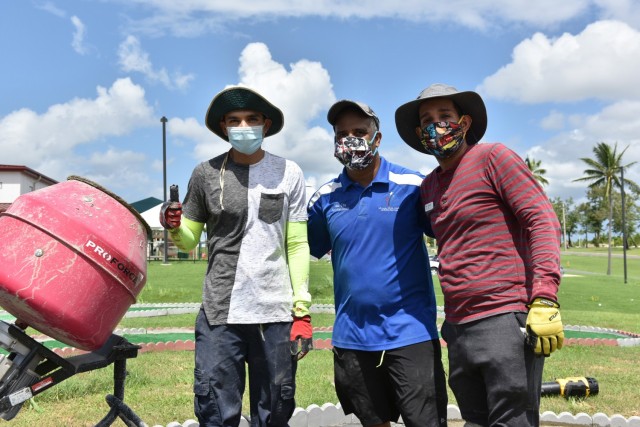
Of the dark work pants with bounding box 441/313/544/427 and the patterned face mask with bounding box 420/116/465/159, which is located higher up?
the patterned face mask with bounding box 420/116/465/159

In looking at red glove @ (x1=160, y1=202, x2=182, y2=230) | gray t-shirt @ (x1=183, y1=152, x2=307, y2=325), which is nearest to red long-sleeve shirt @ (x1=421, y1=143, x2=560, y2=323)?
gray t-shirt @ (x1=183, y1=152, x2=307, y2=325)

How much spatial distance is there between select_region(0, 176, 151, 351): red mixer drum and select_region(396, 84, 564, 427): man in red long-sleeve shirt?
5.24 ft

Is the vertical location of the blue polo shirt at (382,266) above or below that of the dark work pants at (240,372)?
above

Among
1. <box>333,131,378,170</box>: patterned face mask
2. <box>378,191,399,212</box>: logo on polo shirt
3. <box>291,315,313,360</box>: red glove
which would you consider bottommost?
<box>291,315,313,360</box>: red glove

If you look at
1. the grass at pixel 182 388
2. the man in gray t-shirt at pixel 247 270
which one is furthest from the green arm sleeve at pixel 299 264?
the grass at pixel 182 388

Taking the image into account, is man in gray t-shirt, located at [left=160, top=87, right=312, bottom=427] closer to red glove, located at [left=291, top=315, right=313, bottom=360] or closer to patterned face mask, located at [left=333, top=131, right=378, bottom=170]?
red glove, located at [left=291, top=315, right=313, bottom=360]

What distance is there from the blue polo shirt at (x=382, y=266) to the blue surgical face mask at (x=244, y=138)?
23.7 inches

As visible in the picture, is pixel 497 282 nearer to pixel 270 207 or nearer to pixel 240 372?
pixel 270 207

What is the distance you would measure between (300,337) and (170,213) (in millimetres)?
982

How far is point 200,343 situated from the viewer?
3402 millimetres

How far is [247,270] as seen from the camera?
3.41 m

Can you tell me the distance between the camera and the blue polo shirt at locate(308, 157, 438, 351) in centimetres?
Result: 339

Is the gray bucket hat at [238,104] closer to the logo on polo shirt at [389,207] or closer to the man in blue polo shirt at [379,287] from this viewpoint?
the man in blue polo shirt at [379,287]

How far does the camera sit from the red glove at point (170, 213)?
3.29 metres
